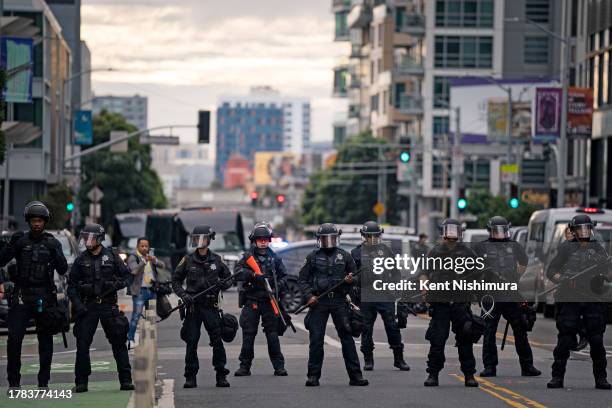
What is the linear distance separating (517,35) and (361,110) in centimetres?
4140

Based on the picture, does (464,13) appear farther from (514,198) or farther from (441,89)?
(514,198)

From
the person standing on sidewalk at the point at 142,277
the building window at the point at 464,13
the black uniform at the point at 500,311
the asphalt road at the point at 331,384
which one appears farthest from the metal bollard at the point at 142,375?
the building window at the point at 464,13

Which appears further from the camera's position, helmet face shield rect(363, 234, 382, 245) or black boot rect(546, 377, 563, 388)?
helmet face shield rect(363, 234, 382, 245)

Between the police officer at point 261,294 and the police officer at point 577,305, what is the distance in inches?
136

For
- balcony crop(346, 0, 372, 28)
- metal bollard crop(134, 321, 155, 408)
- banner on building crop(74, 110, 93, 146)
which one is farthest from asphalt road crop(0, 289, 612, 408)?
balcony crop(346, 0, 372, 28)

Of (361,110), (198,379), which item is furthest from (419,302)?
(361,110)

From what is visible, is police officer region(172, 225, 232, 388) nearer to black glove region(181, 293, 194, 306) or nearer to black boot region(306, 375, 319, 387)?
black glove region(181, 293, 194, 306)

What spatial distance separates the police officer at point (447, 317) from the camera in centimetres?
1820

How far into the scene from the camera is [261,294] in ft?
65.5

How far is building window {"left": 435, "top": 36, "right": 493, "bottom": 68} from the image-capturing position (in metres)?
101

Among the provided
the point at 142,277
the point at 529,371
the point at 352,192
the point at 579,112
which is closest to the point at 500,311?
the point at 529,371

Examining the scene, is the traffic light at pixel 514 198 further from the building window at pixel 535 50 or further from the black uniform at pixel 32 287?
the building window at pixel 535 50

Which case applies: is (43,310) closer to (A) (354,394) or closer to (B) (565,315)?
(A) (354,394)

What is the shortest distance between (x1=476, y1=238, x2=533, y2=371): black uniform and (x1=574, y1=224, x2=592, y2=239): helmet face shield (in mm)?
1305
